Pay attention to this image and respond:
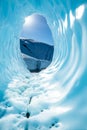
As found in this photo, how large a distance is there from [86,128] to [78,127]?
114 millimetres

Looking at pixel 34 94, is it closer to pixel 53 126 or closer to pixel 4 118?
pixel 4 118

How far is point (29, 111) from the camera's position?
252 centimetres

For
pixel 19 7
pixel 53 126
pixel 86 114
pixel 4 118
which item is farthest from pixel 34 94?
pixel 19 7

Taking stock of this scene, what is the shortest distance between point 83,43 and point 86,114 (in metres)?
0.86

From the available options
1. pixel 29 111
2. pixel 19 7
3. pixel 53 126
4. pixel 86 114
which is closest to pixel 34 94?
pixel 29 111

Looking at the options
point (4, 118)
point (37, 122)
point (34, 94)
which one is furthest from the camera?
point (34, 94)

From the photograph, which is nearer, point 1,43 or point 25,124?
point 25,124

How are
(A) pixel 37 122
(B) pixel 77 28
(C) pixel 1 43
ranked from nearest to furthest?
(A) pixel 37 122, (B) pixel 77 28, (C) pixel 1 43

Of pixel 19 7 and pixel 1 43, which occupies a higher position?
pixel 19 7

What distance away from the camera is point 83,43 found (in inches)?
86.6

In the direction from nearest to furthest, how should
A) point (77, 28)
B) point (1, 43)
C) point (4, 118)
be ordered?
point (4, 118), point (77, 28), point (1, 43)

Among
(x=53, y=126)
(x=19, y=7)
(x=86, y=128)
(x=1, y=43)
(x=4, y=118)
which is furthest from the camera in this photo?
(x=19, y=7)

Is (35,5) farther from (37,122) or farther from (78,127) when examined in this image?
(78,127)

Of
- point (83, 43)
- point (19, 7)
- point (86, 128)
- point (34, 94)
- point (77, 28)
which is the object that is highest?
point (19, 7)
